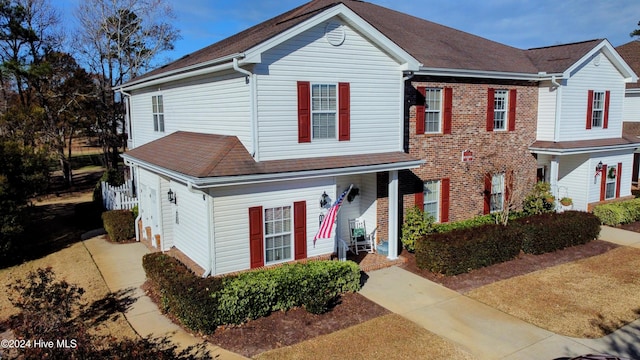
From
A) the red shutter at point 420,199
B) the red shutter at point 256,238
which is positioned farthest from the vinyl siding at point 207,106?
the red shutter at point 420,199

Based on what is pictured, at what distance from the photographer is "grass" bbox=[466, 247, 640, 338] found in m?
10.8

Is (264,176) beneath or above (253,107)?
beneath

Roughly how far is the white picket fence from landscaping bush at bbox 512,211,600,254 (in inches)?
613

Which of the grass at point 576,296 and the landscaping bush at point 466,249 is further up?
the landscaping bush at point 466,249

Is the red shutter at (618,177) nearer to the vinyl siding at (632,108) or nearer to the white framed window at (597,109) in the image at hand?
the white framed window at (597,109)

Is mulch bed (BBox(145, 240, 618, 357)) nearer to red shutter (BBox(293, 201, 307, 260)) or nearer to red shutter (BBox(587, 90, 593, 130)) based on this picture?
red shutter (BBox(293, 201, 307, 260))

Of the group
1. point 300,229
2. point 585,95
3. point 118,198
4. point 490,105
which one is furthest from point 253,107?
point 585,95

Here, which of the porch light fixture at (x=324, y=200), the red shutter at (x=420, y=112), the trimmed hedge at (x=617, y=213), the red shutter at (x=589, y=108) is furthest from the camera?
the red shutter at (x=589, y=108)

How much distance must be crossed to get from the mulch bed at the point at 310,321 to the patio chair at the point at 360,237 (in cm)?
157

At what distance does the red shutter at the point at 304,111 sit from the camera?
12414 millimetres

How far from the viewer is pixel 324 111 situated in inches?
509

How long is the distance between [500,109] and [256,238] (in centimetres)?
1209

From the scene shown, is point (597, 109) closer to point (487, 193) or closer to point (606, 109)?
point (606, 109)

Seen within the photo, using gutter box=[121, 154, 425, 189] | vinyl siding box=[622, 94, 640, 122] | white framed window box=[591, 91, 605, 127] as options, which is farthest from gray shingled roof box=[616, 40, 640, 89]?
gutter box=[121, 154, 425, 189]
